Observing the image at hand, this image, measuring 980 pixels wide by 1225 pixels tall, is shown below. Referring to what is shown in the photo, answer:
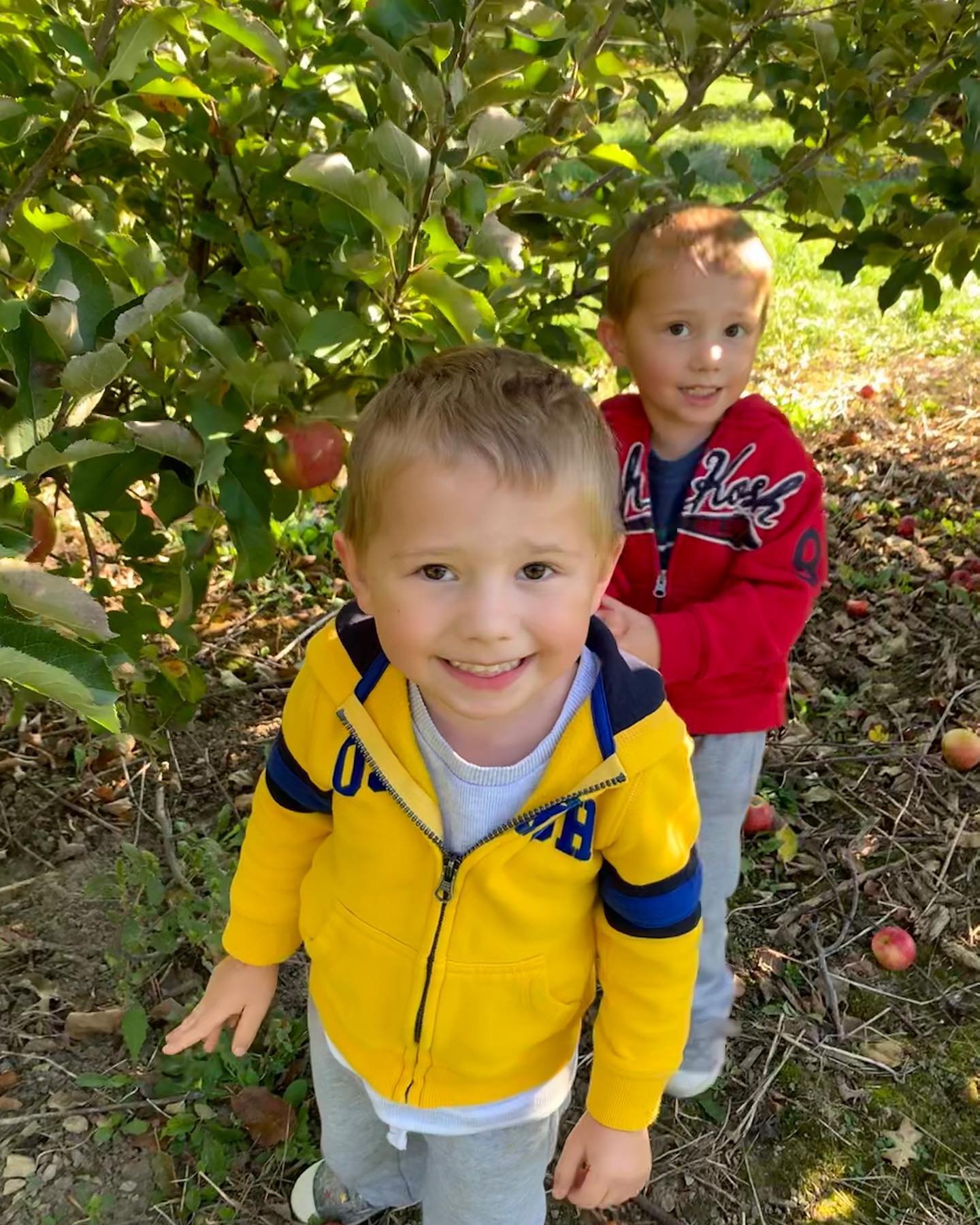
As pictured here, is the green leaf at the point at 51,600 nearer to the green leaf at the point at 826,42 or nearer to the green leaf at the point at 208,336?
the green leaf at the point at 208,336

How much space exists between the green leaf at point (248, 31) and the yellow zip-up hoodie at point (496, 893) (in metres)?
0.90

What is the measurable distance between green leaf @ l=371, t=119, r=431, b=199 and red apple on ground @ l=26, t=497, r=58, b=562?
811 millimetres

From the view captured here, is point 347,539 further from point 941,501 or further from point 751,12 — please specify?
point 941,501

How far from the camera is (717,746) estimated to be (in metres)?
2.02

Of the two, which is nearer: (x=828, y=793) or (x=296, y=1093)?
(x=296, y=1093)

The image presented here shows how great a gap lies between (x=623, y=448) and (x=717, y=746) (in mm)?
568

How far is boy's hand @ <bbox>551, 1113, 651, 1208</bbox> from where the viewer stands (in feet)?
4.66

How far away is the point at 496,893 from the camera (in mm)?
1332

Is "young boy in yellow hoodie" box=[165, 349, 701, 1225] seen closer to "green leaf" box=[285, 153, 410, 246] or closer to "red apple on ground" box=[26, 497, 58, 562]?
"green leaf" box=[285, 153, 410, 246]

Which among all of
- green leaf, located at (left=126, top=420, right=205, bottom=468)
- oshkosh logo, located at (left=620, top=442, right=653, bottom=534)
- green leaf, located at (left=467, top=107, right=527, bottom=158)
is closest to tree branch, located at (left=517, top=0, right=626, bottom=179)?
green leaf, located at (left=467, top=107, right=527, bottom=158)

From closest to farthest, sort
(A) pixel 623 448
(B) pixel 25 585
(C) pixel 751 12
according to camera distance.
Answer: (B) pixel 25 585, (A) pixel 623 448, (C) pixel 751 12

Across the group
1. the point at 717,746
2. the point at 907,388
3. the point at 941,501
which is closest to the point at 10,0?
the point at 717,746

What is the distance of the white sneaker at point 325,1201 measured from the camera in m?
1.99

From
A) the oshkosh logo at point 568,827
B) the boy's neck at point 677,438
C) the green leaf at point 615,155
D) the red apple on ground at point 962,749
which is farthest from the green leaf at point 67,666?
the red apple on ground at point 962,749
